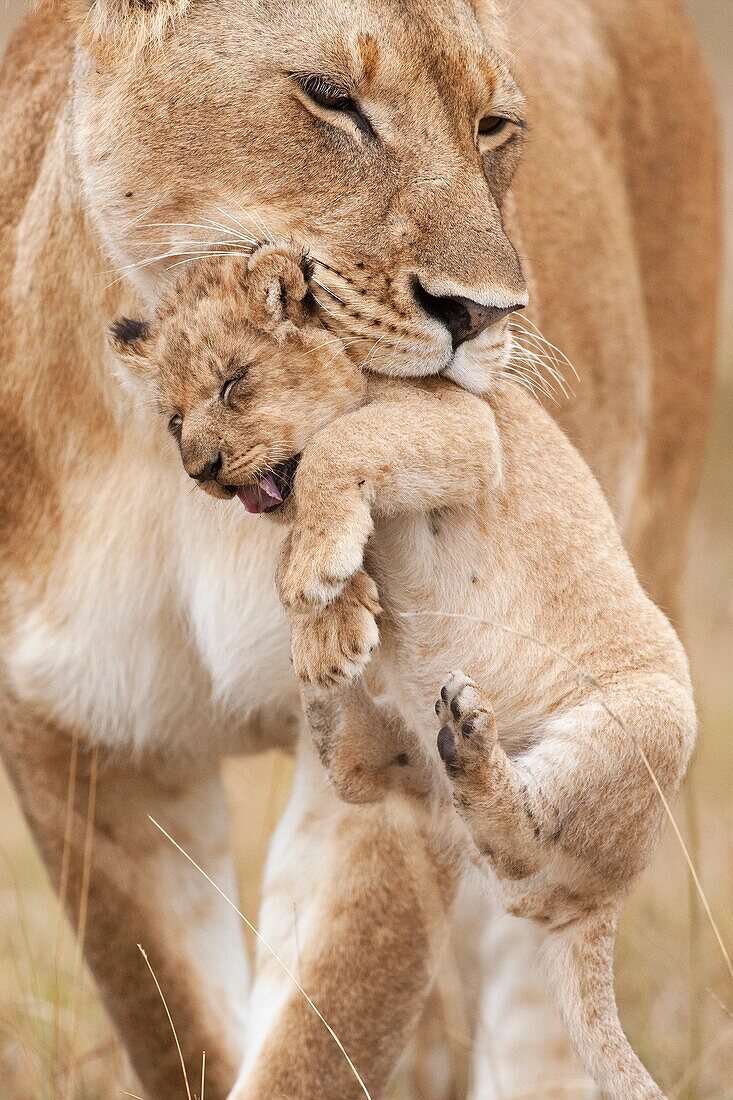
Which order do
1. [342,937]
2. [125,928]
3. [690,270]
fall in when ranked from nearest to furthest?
[342,937] → [125,928] → [690,270]

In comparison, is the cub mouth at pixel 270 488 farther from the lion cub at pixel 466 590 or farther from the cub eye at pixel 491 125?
the cub eye at pixel 491 125

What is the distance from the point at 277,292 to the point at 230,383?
13 cm

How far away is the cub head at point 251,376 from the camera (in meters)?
2.11

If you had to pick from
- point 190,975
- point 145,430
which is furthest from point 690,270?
point 190,975

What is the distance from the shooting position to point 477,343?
2.21 metres

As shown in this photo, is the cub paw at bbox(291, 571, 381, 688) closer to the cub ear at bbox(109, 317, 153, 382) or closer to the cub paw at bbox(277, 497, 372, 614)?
the cub paw at bbox(277, 497, 372, 614)

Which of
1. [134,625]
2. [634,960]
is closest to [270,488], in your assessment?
[134,625]

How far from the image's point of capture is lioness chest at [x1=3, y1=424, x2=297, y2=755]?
2.87 meters

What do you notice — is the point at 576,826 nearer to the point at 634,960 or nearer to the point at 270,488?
the point at 270,488

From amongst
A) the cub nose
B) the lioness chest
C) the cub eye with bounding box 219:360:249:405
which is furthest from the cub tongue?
the lioness chest

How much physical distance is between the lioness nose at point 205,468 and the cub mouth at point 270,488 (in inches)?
1.5

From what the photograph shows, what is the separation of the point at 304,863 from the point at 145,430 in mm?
779

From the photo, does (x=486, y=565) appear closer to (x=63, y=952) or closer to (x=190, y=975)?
(x=190, y=975)

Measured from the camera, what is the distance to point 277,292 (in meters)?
2.13
